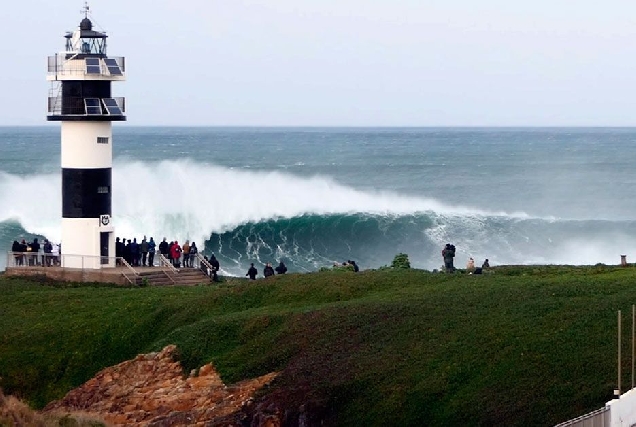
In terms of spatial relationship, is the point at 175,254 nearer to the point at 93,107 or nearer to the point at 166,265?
the point at 166,265

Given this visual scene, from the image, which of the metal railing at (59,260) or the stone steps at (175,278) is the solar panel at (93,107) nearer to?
the metal railing at (59,260)

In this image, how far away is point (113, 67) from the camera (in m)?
28.5

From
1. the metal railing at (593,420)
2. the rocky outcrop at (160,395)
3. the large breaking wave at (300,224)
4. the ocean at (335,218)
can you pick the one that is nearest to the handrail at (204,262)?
the rocky outcrop at (160,395)

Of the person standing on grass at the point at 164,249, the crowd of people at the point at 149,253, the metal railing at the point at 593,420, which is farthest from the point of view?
the person standing on grass at the point at 164,249

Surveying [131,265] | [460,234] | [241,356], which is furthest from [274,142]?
[241,356]

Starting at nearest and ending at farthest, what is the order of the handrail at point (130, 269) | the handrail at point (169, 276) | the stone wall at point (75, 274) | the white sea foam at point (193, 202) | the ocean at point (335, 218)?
the handrail at point (130, 269)
the stone wall at point (75, 274)
the handrail at point (169, 276)
the ocean at point (335, 218)
the white sea foam at point (193, 202)

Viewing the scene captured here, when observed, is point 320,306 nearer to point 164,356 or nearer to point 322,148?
point 164,356

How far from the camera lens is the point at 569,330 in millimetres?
18203

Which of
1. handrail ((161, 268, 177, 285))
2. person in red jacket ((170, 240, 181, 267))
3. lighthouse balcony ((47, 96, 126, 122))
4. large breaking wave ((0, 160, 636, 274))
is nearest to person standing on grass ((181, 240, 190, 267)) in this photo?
person in red jacket ((170, 240, 181, 267))

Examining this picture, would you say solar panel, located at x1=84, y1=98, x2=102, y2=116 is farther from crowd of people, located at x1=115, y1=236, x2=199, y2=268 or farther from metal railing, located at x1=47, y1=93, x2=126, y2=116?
crowd of people, located at x1=115, y1=236, x2=199, y2=268

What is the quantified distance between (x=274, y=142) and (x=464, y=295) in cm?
13122

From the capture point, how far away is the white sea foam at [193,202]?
46000 millimetres

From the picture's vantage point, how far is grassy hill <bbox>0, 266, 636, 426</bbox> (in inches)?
668

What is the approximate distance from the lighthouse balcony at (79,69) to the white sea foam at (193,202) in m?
15.3
